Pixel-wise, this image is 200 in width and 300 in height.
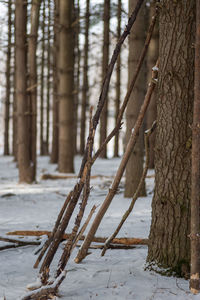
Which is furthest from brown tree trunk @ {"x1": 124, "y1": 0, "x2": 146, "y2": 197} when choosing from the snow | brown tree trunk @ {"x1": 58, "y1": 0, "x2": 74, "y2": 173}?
brown tree trunk @ {"x1": 58, "y1": 0, "x2": 74, "y2": 173}

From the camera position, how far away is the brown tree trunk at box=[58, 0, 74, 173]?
10369 mm

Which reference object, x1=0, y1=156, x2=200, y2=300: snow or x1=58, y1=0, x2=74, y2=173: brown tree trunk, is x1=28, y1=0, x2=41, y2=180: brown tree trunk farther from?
x1=0, y1=156, x2=200, y2=300: snow

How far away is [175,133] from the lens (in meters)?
3.00

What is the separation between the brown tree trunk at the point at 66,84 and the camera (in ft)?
34.0

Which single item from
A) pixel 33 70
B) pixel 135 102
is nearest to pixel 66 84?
pixel 33 70

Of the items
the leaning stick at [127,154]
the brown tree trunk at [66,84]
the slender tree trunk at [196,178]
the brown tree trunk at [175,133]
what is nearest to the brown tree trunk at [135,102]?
the leaning stick at [127,154]

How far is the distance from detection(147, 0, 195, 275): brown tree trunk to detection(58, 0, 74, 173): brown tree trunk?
25.1 ft

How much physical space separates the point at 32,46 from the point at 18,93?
128 centimetres

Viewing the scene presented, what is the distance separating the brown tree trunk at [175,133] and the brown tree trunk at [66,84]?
7.66 meters

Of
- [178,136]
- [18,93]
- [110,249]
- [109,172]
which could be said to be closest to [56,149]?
[109,172]

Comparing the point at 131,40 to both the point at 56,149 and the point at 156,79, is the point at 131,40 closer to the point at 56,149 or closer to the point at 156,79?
the point at 156,79

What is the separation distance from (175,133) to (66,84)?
796 cm

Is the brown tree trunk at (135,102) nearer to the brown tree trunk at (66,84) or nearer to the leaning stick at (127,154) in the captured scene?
the leaning stick at (127,154)

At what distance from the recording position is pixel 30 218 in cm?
527
